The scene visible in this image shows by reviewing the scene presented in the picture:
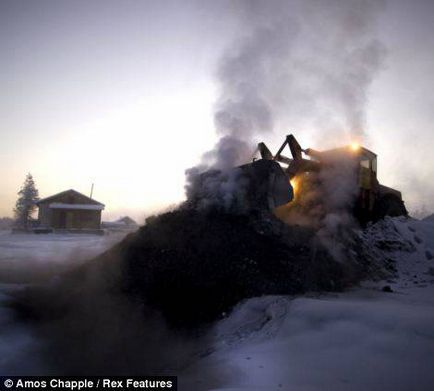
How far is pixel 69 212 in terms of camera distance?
36094 millimetres

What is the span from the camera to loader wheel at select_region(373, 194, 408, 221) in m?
15.9

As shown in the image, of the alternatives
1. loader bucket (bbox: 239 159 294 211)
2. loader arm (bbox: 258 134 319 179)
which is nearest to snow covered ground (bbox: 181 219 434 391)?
loader bucket (bbox: 239 159 294 211)

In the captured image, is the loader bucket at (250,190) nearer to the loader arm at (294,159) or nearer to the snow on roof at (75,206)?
the loader arm at (294,159)

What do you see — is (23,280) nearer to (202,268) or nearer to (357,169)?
(202,268)

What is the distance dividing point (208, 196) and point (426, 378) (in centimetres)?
949

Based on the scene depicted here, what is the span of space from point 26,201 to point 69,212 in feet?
55.3

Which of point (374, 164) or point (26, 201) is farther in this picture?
point (26, 201)

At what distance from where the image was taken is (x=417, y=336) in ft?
16.3

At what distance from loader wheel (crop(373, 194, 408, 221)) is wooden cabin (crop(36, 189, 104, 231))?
29.3 metres

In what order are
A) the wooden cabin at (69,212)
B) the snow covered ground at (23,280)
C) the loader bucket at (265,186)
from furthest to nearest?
the wooden cabin at (69,212) → the loader bucket at (265,186) → the snow covered ground at (23,280)

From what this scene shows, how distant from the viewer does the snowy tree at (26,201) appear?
47.6 meters

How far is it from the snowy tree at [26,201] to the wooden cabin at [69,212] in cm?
1152

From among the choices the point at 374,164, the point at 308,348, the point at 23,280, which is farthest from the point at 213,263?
the point at 374,164

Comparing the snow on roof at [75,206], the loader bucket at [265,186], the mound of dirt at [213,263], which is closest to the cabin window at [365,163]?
the loader bucket at [265,186]
